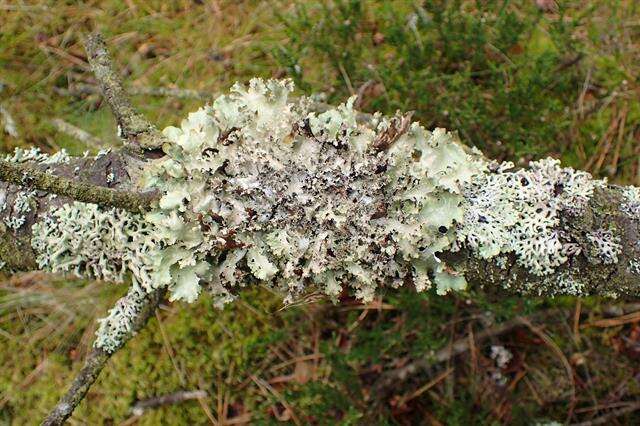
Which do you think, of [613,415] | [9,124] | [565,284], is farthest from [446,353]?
[9,124]

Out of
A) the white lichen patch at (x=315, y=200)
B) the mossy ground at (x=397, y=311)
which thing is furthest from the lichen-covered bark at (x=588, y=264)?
the mossy ground at (x=397, y=311)

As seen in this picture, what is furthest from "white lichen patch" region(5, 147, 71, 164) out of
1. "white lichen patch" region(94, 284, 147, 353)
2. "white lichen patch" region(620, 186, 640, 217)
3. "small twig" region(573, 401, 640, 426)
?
"small twig" region(573, 401, 640, 426)

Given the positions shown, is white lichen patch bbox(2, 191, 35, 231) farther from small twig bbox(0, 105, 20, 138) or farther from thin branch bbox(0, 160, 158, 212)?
small twig bbox(0, 105, 20, 138)

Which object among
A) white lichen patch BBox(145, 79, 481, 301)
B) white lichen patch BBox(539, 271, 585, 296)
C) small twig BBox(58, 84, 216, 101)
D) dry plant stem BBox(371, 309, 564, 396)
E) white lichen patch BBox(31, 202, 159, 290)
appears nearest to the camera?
white lichen patch BBox(145, 79, 481, 301)

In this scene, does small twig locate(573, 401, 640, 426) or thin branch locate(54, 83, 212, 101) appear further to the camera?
thin branch locate(54, 83, 212, 101)

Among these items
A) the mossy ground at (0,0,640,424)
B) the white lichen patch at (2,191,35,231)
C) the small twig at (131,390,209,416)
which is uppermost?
the white lichen patch at (2,191,35,231)

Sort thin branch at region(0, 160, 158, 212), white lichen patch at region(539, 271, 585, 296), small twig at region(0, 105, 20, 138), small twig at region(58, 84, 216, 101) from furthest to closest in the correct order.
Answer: small twig at region(0, 105, 20, 138)
small twig at region(58, 84, 216, 101)
white lichen patch at region(539, 271, 585, 296)
thin branch at region(0, 160, 158, 212)

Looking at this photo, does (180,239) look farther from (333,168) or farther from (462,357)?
(462,357)
